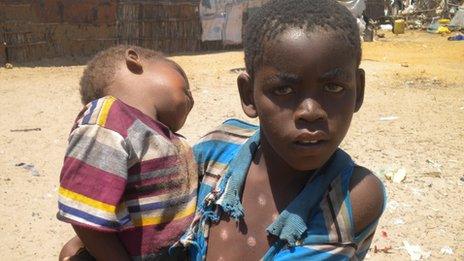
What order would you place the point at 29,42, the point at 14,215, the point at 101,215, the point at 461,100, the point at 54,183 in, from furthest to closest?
the point at 29,42 < the point at 461,100 < the point at 54,183 < the point at 14,215 < the point at 101,215

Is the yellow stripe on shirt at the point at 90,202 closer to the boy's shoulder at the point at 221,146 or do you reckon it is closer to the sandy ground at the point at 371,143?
the boy's shoulder at the point at 221,146

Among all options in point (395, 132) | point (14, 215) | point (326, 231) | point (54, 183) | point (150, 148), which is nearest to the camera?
point (326, 231)

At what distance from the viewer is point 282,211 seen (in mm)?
1395

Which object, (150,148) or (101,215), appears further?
(150,148)

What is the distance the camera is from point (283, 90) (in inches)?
50.1

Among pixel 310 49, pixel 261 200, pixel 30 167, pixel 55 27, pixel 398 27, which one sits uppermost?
pixel 310 49

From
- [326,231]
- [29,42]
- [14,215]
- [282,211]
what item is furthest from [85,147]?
[29,42]

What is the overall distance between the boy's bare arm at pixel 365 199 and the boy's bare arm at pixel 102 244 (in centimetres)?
67

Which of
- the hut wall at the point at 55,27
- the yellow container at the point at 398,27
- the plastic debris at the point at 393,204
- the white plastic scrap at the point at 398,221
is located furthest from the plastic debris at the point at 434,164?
the yellow container at the point at 398,27

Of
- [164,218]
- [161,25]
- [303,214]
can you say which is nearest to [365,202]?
[303,214]

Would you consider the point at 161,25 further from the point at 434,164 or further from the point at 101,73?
the point at 101,73

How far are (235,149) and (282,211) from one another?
0.28m

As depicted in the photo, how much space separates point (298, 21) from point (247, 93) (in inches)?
10.9

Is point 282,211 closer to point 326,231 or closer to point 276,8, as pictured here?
point 326,231
